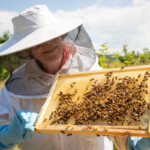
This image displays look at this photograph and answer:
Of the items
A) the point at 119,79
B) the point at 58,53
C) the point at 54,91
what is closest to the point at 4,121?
the point at 54,91

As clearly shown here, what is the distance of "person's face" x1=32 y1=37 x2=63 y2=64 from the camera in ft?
10.5

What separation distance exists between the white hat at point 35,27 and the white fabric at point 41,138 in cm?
90

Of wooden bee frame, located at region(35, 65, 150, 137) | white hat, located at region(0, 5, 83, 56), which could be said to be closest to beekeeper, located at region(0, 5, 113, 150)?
white hat, located at region(0, 5, 83, 56)

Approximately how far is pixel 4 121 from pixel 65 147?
1.12 m

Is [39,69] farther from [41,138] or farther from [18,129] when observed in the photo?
[41,138]

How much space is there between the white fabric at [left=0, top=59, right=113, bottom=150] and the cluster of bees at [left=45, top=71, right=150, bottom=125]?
746mm

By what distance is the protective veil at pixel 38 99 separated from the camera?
10.7 ft

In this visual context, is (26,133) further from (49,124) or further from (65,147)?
(65,147)

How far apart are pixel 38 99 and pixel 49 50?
0.84 m

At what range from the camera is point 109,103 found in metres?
2.48

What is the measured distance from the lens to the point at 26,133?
9.16ft

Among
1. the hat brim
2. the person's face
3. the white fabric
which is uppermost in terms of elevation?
the hat brim

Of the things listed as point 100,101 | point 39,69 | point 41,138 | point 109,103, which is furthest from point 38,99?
point 109,103

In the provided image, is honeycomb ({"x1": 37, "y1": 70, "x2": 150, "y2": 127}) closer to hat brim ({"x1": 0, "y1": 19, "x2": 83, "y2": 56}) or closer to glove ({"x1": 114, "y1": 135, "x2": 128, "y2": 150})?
glove ({"x1": 114, "y1": 135, "x2": 128, "y2": 150})
